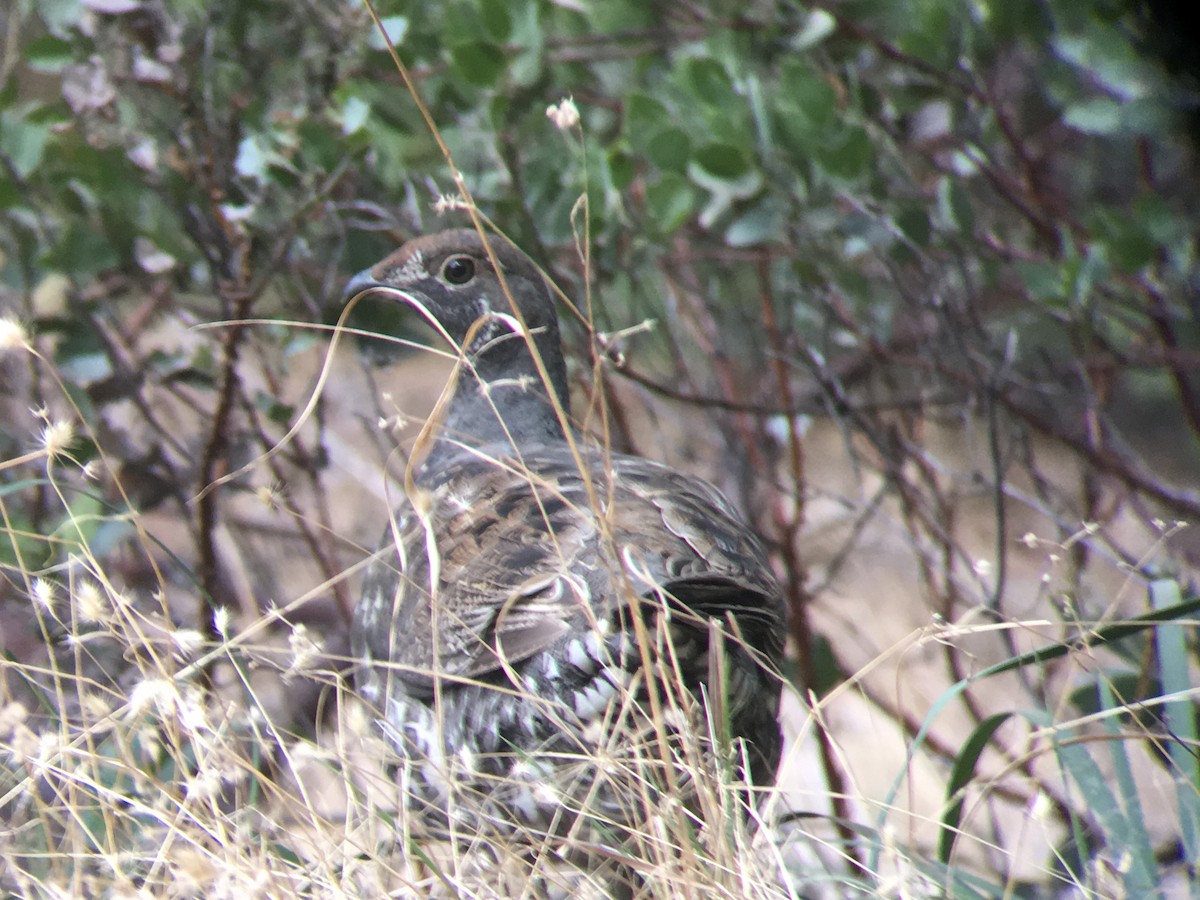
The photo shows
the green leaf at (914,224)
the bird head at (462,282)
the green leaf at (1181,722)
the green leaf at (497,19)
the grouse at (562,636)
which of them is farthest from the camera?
the green leaf at (914,224)

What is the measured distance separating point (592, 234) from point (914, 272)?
4.11 ft

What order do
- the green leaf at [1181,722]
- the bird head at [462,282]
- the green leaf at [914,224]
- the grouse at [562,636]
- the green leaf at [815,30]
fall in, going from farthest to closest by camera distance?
the green leaf at [914,224], the green leaf at [815,30], the bird head at [462,282], the green leaf at [1181,722], the grouse at [562,636]

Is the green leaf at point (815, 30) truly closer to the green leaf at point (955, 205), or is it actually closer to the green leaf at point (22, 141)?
the green leaf at point (955, 205)

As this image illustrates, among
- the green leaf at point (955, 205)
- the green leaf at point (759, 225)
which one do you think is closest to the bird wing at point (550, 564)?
the green leaf at point (759, 225)

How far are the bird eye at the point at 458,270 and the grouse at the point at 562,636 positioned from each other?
34 cm

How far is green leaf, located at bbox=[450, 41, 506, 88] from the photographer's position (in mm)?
2971

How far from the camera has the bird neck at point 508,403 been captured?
308 cm

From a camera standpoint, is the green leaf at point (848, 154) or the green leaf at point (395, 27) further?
the green leaf at point (848, 154)

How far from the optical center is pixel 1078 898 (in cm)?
215

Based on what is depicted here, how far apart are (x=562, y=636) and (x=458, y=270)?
3.95ft

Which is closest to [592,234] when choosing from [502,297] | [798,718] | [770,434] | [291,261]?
[502,297]

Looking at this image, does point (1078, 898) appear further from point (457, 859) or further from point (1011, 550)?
point (1011, 550)

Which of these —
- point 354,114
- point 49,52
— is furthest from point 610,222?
point 49,52

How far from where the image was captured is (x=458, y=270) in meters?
3.05
